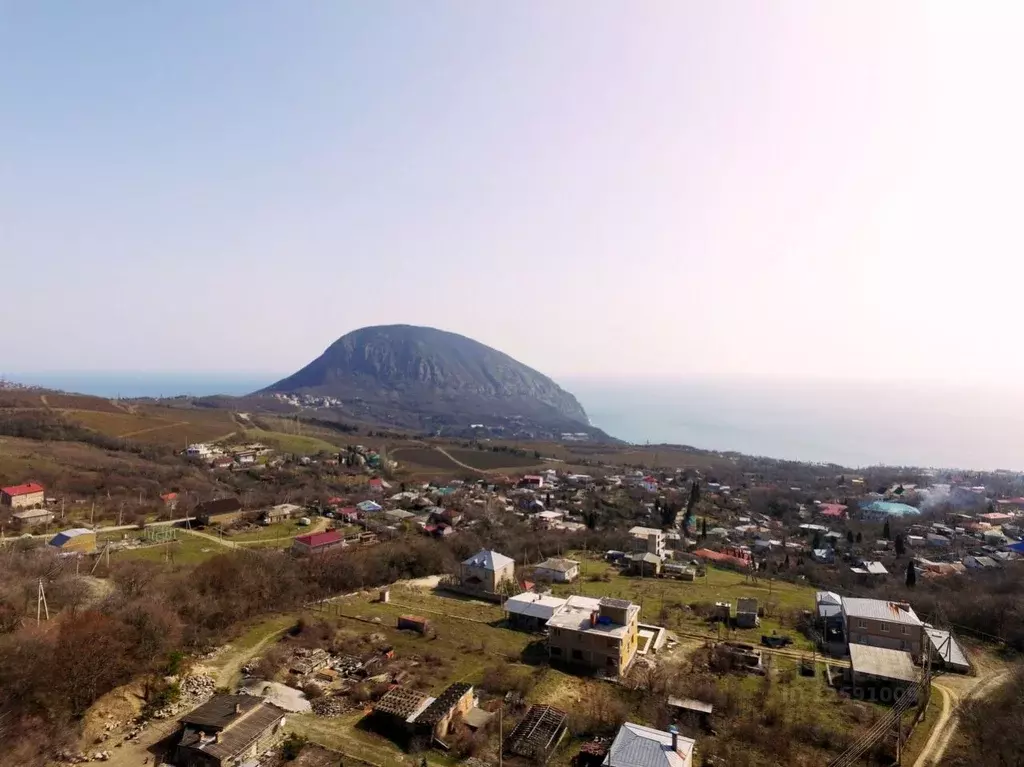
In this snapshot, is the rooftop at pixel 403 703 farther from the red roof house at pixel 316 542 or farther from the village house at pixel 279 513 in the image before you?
the village house at pixel 279 513

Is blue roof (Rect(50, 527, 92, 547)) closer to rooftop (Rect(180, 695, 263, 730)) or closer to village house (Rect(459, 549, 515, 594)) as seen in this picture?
rooftop (Rect(180, 695, 263, 730))

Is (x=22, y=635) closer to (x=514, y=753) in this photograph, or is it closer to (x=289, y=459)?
(x=514, y=753)

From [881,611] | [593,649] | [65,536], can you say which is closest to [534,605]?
[593,649]

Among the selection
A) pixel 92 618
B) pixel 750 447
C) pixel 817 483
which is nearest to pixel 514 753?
pixel 92 618

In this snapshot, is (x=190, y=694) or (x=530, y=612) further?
(x=530, y=612)

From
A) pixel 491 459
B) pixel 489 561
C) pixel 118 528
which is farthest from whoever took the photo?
pixel 491 459

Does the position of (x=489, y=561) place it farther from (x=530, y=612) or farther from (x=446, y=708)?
(x=446, y=708)
